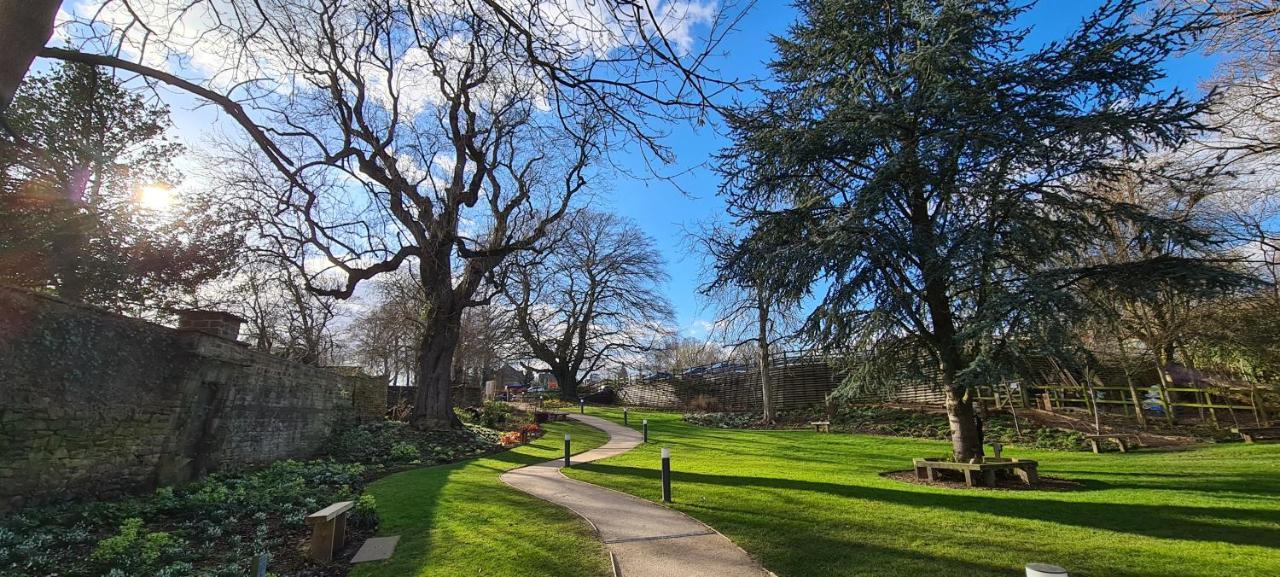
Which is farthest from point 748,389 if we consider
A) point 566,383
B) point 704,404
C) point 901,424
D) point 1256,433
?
point 1256,433

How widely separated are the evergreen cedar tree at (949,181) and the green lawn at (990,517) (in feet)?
6.37

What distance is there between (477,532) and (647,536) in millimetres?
2073

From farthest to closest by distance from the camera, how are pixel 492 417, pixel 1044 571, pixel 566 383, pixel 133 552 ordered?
pixel 566 383 → pixel 492 417 → pixel 133 552 → pixel 1044 571

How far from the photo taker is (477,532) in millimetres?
6422

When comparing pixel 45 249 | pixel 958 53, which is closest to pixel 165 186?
pixel 45 249

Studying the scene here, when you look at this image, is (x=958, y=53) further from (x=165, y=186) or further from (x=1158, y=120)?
(x=165, y=186)

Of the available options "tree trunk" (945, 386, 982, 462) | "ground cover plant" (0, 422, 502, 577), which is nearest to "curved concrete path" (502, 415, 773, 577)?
"ground cover plant" (0, 422, 502, 577)

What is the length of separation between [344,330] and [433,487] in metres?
36.1

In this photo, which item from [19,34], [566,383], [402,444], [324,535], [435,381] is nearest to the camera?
[19,34]

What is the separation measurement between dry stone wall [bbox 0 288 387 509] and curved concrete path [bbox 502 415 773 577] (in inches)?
215

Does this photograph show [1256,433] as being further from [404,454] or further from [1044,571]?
[404,454]

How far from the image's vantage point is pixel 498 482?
997 cm

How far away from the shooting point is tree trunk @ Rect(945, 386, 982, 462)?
31.3 ft

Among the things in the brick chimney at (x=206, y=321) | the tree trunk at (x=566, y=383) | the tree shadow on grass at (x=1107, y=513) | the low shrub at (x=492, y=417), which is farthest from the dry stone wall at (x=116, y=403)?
the tree trunk at (x=566, y=383)
